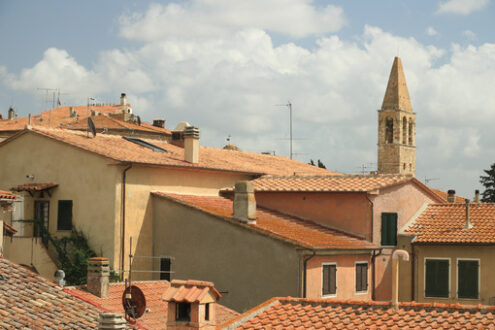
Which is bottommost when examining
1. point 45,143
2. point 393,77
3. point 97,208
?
point 97,208

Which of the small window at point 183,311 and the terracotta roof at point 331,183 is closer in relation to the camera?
the small window at point 183,311

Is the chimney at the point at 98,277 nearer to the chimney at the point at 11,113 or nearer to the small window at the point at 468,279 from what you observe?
the small window at the point at 468,279

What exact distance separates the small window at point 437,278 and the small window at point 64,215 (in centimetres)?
1258

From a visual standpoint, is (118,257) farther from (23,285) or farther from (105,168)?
(23,285)

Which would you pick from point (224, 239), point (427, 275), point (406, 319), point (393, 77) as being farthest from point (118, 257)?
point (393, 77)

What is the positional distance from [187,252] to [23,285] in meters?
7.77

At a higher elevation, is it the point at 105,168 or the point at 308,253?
the point at 105,168

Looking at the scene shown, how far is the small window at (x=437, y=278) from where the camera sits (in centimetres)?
2845

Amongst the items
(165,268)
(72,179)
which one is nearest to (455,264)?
(165,268)

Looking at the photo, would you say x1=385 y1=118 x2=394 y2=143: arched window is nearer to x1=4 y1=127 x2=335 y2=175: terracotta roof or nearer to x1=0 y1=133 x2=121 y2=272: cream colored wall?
x1=4 y1=127 x2=335 y2=175: terracotta roof

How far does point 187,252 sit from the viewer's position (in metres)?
27.2

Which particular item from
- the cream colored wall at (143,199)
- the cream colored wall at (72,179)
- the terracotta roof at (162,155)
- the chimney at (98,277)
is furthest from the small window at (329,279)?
the cream colored wall at (72,179)

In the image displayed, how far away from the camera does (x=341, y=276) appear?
87.0 ft

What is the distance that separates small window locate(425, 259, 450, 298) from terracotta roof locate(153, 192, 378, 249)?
220 centimetres
